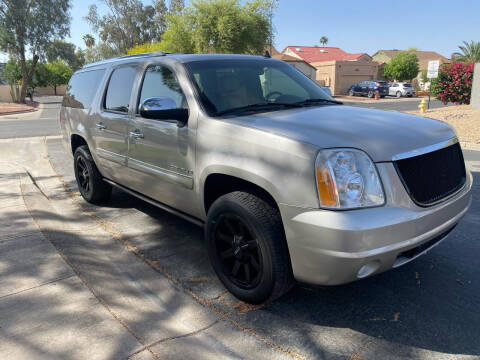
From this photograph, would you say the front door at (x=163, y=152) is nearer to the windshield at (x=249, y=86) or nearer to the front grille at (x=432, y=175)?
the windshield at (x=249, y=86)

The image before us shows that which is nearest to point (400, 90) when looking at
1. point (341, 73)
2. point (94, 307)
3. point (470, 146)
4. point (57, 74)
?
point (341, 73)

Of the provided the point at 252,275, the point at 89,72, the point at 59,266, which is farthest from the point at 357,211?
the point at 89,72

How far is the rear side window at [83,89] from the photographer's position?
5.09 m

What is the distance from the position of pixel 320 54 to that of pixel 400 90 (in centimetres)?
2654

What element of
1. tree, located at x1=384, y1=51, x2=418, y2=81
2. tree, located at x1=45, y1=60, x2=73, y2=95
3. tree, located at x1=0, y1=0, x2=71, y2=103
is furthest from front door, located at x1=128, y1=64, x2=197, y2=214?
tree, located at x1=45, y1=60, x2=73, y2=95

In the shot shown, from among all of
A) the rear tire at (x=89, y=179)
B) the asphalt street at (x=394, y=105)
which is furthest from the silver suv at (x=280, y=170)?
the asphalt street at (x=394, y=105)

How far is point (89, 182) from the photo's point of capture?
5.30 meters

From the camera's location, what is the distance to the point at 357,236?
2.27 metres

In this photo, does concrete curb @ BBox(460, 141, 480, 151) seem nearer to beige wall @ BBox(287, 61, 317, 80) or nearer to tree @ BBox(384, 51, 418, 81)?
beige wall @ BBox(287, 61, 317, 80)

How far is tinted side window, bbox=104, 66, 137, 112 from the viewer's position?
4.23 m

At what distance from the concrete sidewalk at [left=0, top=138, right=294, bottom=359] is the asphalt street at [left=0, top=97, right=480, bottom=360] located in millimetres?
93

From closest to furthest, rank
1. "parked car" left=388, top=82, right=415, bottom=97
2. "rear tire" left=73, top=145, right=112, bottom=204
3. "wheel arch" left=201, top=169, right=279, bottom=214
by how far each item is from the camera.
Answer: "wheel arch" left=201, top=169, right=279, bottom=214, "rear tire" left=73, top=145, right=112, bottom=204, "parked car" left=388, top=82, right=415, bottom=97

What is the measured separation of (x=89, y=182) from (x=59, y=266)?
213 cm

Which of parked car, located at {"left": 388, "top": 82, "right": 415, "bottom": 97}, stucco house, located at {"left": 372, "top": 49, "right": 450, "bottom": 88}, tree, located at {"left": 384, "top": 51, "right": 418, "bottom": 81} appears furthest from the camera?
stucco house, located at {"left": 372, "top": 49, "right": 450, "bottom": 88}
